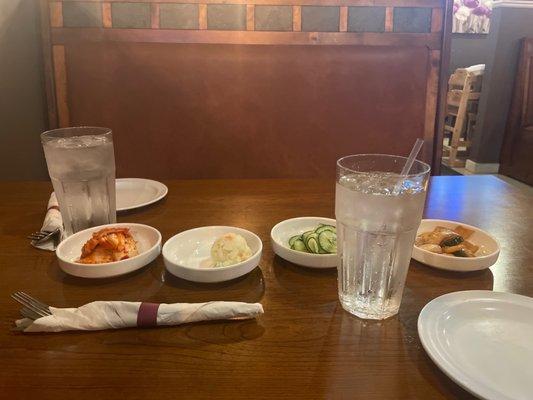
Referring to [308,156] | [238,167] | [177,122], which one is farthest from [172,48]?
[308,156]

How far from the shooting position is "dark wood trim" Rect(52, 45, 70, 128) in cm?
191

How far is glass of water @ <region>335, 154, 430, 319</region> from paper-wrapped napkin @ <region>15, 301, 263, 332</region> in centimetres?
16

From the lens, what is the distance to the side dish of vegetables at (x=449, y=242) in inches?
34.3

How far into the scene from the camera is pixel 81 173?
3.19 feet

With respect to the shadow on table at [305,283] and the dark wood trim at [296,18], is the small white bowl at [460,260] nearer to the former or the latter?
the shadow on table at [305,283]

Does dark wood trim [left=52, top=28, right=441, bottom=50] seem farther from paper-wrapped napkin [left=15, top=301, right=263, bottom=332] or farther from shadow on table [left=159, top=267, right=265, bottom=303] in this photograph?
paper-wrapped napkin [left=15, top=301, right=263, bottom=332]

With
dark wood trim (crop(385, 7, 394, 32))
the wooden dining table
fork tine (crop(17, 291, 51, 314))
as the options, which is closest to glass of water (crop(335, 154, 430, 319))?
the wooden dining table

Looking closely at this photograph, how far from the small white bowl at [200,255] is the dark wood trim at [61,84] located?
4.32ft

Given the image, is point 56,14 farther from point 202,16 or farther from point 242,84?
point 242,84

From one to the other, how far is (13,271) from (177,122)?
1.27 meters

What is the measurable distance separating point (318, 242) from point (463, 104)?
454 centimetres

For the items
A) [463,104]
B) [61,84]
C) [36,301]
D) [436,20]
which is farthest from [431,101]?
[463,104]

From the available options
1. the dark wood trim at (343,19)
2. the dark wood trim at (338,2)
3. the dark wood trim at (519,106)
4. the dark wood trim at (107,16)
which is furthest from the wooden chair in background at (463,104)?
the dark wood trim at (107,16)

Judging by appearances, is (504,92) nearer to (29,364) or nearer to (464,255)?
(464,255)
